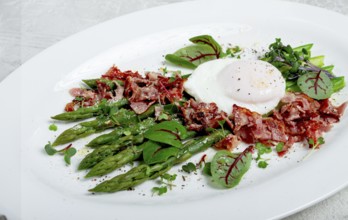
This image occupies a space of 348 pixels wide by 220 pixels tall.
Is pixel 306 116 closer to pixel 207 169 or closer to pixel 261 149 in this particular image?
pixel 261 149

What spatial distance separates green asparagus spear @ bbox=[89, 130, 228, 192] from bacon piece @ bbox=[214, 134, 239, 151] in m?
0.15

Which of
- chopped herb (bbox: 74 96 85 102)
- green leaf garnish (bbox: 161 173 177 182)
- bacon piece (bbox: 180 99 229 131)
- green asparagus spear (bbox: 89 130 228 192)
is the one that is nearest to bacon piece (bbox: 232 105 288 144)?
bacon piece (bbox: 180 99 229 131)

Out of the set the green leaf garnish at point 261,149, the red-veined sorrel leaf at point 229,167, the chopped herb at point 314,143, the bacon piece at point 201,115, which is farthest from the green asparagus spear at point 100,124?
the chopped herb at point 314,143

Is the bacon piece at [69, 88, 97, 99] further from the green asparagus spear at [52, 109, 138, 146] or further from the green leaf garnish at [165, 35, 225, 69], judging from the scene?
the green leaf garnish at [165, 35, 225, 69]

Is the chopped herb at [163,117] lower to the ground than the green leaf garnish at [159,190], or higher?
higher

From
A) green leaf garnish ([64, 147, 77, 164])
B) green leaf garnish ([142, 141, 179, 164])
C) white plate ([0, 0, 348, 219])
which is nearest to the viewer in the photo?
white plate ([0, 0, 348, 219])

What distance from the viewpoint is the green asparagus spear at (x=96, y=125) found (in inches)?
240

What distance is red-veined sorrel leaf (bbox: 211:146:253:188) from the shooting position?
5.48 metres

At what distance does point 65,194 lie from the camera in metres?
5.42

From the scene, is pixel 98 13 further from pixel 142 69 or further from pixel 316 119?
pixel 316 119

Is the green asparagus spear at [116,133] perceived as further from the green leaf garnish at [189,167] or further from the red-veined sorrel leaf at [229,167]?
the red-veined sorrel leaf at [229,167]

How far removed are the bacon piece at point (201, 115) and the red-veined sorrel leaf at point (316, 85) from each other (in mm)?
1147

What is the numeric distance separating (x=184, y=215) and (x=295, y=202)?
3.45 feet

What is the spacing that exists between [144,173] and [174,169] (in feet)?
1.34
